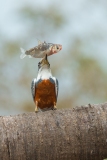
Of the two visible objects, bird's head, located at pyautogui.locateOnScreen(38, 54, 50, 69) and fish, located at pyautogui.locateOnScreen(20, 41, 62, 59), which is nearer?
fish, located at pyautogui.locateOnScreen(20, 41, 62, 59)

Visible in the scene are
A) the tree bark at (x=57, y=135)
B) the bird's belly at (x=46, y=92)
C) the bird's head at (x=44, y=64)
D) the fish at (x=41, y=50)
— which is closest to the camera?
the tree bark at (x=57, y=135)

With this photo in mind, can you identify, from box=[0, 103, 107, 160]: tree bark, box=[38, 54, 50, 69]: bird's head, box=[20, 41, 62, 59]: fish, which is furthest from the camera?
box=[38, 54, 50, 69]: bird's head

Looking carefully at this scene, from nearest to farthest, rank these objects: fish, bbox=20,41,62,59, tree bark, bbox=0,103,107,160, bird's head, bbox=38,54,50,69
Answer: tree bark, bbox=0,103,107,160 < fish, bbox=20,41,62,59 < bird's head, bbox=38,54,50,69

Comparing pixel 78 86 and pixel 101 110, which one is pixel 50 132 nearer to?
pixel 101 110

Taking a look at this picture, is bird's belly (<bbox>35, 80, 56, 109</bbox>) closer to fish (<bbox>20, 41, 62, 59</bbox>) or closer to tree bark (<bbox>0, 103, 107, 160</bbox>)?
fish (<bbox>20, 41, 62, 59</bbox>)

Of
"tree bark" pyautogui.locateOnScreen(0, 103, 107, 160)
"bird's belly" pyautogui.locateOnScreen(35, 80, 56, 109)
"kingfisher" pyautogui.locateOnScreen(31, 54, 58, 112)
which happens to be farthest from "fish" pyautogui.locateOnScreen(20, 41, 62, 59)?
"tree bark" pyautogui.locateOnScreen(0, 103, 107, 160)

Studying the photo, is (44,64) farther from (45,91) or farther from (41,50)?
(41,50)

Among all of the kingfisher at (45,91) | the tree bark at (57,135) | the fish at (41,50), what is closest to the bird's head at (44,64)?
the kingfisher at (45,91)

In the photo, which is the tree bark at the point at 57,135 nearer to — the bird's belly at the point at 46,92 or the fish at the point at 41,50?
the fish at the point at 41,50


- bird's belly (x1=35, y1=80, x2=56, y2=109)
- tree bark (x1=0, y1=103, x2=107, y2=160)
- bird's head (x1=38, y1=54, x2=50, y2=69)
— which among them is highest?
bird's head (x1=38, y1=54, x2=50, y2=69)

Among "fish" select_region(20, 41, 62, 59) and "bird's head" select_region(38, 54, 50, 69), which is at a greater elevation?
"bird's head" select_region(38, 54, 50, 69)
